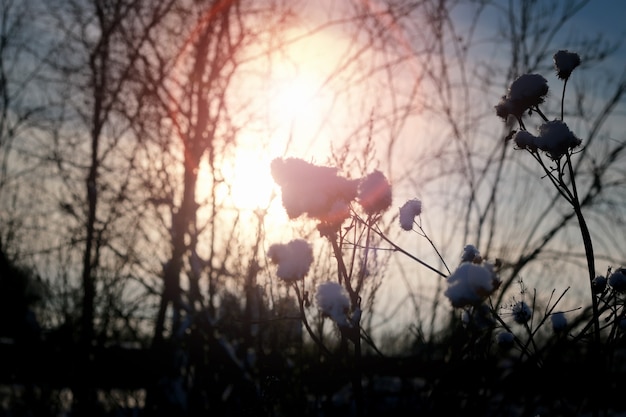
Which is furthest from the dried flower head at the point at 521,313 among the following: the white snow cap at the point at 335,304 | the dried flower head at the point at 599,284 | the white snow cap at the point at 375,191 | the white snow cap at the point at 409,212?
the white snow cap at the point at 335,304

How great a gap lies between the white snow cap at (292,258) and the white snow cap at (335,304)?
4.6 inches

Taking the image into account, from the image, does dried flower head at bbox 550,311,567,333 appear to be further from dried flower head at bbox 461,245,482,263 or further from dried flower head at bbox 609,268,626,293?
dried flower head at bbox 461,245,482,263

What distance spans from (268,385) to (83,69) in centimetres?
611

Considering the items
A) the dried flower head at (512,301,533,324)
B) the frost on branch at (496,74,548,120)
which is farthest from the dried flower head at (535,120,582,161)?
the dried flower head at (512,301,533,324)

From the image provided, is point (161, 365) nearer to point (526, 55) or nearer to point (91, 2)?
point (91, 2)

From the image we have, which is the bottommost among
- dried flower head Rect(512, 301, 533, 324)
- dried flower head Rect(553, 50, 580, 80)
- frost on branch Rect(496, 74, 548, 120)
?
dried flower head Rect(512, 301, 533, 324)

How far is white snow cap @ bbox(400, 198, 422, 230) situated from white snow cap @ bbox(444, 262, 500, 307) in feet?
1.94

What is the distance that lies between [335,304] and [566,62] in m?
1.57

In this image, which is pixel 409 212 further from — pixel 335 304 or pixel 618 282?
pixel 618 282

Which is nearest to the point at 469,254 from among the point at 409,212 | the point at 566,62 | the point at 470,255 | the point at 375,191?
the point at 470,255

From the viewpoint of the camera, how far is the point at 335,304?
1.87 meters

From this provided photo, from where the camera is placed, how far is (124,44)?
303 inches

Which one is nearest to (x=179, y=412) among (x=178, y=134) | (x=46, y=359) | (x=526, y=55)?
(x=46, y=359)

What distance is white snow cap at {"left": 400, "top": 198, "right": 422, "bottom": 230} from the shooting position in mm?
2326
